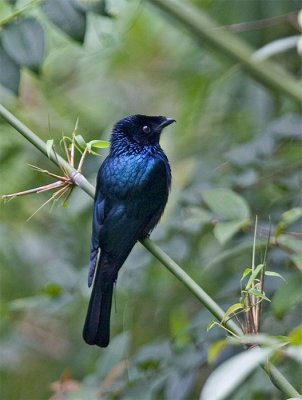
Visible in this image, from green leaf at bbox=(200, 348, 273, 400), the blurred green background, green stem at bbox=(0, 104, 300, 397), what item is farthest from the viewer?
the blurred green background

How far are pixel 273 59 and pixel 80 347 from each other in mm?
1586

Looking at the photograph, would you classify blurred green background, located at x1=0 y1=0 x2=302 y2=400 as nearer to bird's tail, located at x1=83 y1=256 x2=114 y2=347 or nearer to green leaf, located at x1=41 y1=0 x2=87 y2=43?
green leaf, located at x1=41 y1=0 x2=87 y2=43

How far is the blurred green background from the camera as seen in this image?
2945 millimetres

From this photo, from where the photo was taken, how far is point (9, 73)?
2.57 meters

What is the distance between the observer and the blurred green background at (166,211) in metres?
2.95

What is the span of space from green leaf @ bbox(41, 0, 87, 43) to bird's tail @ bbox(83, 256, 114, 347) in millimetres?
653

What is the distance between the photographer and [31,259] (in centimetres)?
421

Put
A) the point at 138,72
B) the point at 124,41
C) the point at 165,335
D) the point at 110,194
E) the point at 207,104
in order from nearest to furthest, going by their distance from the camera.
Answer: the point at 110,194
the point at 165,335
the point at 207,104
the point at 124,41
the point at 138,72

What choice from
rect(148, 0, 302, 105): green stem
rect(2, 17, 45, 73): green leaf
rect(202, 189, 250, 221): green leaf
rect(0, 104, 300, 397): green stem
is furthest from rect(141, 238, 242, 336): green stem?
rect(148, 0, 302, 105): green stem

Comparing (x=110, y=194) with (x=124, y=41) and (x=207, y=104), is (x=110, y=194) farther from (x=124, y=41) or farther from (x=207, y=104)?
(x=124, y=41)

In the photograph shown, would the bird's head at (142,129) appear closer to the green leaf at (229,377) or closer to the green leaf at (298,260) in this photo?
the green leaf at (298,260)

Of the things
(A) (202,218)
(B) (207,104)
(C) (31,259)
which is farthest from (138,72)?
(A) (202,218)

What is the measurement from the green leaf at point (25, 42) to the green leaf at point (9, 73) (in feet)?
0.06

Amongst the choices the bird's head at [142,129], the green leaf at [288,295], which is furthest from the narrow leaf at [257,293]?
the bird's head at [142,129]
